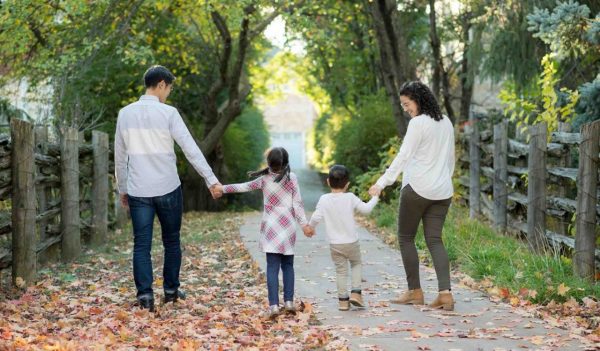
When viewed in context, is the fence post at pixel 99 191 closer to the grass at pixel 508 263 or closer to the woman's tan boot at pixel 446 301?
the grass at pixel 508 263

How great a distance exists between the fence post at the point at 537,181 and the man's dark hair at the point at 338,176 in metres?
4.02

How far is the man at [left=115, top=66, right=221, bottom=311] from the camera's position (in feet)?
22.1

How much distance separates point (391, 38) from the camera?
15609mm

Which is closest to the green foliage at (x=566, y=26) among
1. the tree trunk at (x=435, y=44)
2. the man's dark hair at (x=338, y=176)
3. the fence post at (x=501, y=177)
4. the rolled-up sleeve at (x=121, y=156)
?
the fence post at (x=501, y=177)

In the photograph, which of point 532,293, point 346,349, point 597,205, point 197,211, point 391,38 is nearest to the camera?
point 346,349

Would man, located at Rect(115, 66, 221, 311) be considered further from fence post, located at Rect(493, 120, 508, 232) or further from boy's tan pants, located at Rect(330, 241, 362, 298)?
fence post, located at Rect(493, 120, 508, 232)

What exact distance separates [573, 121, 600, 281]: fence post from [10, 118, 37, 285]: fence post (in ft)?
16.5

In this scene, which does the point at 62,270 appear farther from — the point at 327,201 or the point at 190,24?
the point at 190,24

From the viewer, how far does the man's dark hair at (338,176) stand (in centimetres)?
657

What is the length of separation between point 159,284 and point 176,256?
141 cm

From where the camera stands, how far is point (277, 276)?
6.54 m

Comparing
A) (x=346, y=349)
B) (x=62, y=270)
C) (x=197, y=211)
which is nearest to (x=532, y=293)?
(x=346, y=349)

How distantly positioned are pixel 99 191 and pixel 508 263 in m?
5.88

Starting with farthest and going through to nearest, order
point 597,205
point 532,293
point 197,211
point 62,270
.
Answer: point 197,211
point 62,270
point 597,205
point 532,293
